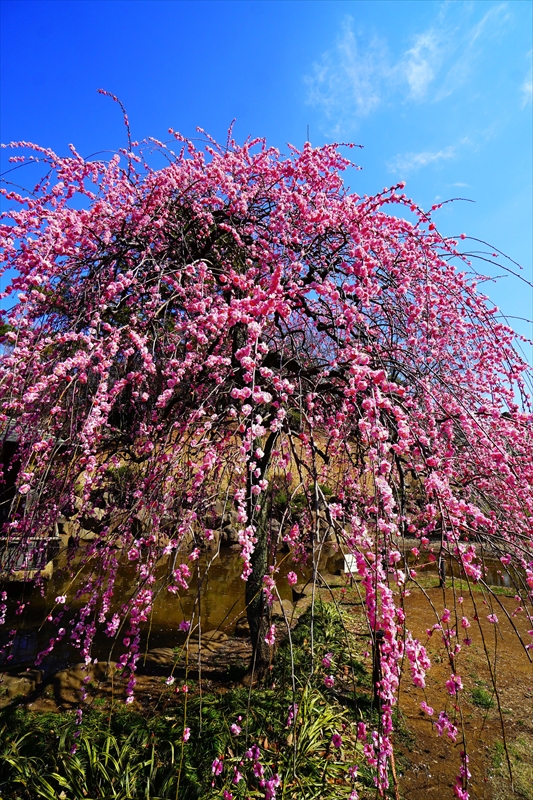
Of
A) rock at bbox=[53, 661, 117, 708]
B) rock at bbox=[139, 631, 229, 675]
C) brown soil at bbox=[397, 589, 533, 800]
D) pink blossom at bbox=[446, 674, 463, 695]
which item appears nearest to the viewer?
pink blossom at bbox=[446, 674, 463, 695]

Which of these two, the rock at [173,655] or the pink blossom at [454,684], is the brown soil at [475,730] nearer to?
the pink blossom at [454,684]

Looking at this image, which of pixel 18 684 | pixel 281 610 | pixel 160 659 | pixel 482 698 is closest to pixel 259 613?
pixel 281 610

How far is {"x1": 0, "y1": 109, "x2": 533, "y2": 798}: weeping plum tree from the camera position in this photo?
2.27 meters

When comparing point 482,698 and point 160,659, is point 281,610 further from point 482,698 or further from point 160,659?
point 482,698

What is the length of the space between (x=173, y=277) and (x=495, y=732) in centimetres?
458

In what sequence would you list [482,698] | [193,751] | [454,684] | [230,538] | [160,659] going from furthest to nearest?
[230,538] → [160,659] → [482,698] → [193,751] → [454,684]

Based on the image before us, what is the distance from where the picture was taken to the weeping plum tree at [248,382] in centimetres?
227

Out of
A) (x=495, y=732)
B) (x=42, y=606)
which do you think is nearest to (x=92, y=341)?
(x=495, y=732)

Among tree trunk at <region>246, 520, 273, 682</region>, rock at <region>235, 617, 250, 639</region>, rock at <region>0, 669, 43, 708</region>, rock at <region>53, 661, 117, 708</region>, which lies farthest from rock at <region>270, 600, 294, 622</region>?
rock at <region>0, 669, 43, 708</region>

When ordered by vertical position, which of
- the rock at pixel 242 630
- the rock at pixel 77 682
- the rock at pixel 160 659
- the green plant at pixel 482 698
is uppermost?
the rock at pixel 242 630

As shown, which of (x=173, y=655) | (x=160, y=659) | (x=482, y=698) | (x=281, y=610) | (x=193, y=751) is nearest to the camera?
(x=193, y=751)

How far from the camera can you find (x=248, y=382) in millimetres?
2438

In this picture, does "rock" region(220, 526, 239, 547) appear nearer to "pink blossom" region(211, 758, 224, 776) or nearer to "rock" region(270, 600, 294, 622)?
"rock" region(270, 600, 294, 622)

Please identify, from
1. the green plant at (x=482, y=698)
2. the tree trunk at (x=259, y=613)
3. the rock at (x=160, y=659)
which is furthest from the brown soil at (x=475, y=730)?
the rock at (x=160, y=659)
